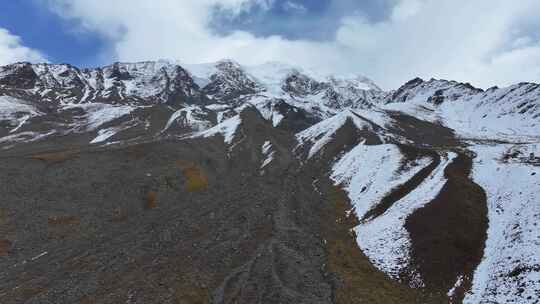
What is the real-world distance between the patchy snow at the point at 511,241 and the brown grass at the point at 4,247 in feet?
150

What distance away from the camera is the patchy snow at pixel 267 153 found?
97.6 m

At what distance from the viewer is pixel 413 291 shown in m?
32.2

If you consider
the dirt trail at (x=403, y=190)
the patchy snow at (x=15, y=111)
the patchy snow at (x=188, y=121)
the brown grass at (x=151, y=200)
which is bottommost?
the brown grass at (x=151, y=200)

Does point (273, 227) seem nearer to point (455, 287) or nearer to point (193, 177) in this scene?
point (455, 287)

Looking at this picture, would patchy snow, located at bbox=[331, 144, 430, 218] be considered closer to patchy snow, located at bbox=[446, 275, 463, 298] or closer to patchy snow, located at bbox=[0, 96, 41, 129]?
patchy snow, located at bbox=[446, 275, 463, 298]

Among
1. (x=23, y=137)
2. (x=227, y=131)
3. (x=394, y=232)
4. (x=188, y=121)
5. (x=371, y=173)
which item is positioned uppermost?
(x=188, y=121)

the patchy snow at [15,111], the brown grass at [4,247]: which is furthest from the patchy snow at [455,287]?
the patchy snow at [15,111]

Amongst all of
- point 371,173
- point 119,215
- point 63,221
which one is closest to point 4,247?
point 63,221

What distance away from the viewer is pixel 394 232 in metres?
41.3

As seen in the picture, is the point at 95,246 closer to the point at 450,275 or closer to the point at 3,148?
the point at 450,275

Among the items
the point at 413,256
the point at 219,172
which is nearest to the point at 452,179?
the point at 413,256

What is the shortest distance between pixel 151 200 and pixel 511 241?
51028 mm

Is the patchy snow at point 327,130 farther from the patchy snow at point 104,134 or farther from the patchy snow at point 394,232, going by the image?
the patchy snow at point 104,134

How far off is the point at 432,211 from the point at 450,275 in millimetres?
11325
